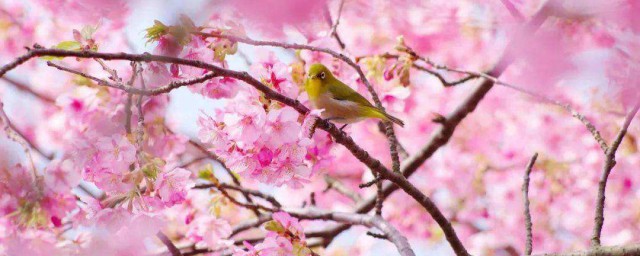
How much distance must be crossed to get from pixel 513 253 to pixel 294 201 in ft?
7.26

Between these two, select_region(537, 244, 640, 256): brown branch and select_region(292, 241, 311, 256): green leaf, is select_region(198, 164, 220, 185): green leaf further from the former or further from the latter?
select_region(537, 244, 640, 256): brown branch

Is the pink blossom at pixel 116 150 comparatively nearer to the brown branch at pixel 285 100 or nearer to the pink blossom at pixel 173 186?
the pink blossom at pixel 173 186

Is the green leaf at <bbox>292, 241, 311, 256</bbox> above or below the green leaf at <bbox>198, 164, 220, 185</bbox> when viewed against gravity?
below

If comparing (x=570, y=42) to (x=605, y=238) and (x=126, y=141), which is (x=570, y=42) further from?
(x=605, y=238)

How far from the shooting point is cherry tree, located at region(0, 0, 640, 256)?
6.49 ft

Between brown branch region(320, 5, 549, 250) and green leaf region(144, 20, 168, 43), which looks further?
brown branch region(320, 5, 549, 250)

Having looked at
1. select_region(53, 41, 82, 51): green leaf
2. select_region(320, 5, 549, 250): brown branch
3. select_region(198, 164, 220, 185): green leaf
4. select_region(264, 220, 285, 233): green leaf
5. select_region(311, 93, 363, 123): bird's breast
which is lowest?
select_region(264, 220, 285, 233): green leaf

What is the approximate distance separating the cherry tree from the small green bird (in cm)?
6

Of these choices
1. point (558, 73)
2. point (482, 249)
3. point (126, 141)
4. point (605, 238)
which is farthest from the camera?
point (482, 249)

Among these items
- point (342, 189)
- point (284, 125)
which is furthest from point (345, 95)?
point (342, 189)

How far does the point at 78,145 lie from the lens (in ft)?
7.06

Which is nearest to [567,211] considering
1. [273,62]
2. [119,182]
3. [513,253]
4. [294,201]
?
[513,253]

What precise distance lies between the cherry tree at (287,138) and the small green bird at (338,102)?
0.20 ft

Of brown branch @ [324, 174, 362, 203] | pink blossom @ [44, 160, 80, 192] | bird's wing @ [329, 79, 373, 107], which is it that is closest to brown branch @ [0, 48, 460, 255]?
bird's wing @ [329, 79, 373, 107]
